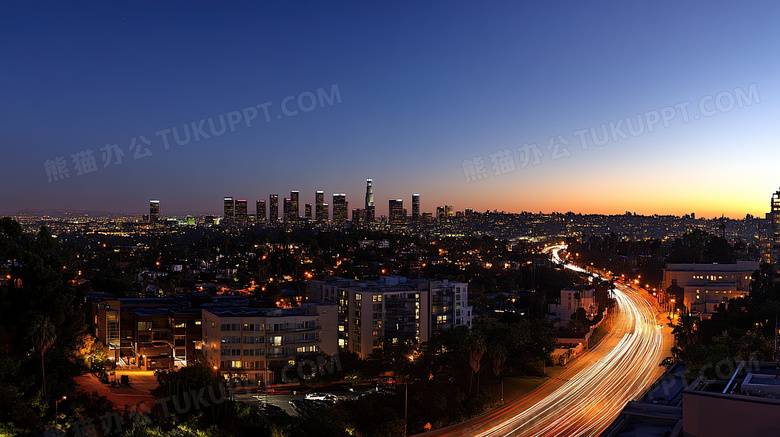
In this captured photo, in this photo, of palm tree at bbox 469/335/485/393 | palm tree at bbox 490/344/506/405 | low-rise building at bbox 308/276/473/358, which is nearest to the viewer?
palm tree at bbox 469/335/485/393

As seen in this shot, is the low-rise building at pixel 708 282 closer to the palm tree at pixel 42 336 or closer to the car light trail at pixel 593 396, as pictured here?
the car light trail at pixel 593 396

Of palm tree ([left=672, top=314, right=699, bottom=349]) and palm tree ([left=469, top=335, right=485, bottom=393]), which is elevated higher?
palm tree ([left=469, top=335, right=485, bottom=393])

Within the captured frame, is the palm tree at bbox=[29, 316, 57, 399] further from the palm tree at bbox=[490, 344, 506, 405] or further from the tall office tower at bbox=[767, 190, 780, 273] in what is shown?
the tall office tower at bbox=[767, 190, 780, 273]

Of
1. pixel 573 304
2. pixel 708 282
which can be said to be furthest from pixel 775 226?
A: pixel 573 304

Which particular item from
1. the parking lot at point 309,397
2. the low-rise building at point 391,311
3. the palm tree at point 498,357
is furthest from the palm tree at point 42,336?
the palm tree at point 498,357

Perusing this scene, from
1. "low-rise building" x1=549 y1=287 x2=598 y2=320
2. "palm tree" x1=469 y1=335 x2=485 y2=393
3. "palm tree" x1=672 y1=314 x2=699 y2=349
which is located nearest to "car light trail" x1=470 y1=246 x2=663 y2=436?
"palm tree" x1=672 y1=314 x2=699 y2=349

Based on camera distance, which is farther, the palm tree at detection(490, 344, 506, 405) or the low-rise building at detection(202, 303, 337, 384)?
the low-rise building at detection(202, 303, 337, 384)

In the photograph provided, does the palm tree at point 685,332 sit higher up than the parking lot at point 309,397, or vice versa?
the palm tree at point 685,332

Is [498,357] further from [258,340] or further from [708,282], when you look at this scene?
[708,282]

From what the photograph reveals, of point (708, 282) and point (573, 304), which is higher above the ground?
point (708, 282)

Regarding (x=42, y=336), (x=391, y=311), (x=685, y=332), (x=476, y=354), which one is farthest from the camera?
(x=685, y=332)
